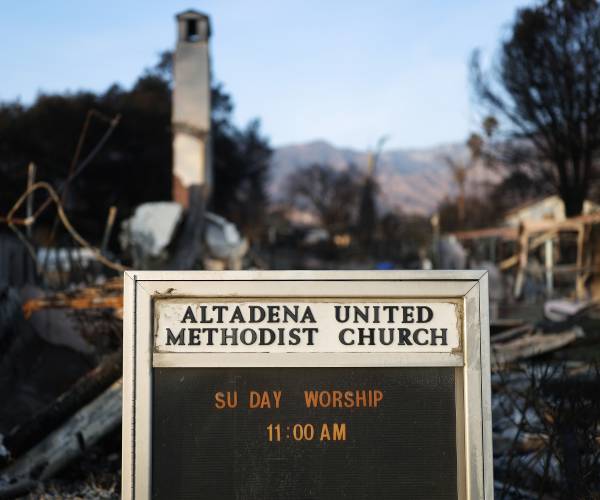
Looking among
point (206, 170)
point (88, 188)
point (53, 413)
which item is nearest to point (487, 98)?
point (206, 170)

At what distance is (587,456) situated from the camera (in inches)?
130

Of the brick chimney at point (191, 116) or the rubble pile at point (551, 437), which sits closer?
the rubble pile at point (551, 437)

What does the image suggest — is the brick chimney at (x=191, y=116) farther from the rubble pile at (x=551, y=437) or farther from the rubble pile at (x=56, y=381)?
the rubble pile at (x=551, y=437)

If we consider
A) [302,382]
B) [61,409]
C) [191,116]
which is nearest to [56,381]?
[61,409]

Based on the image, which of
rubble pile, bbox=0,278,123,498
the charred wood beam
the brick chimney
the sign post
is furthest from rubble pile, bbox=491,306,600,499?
the brick chimney

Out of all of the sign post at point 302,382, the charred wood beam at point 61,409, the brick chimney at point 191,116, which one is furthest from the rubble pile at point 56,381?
the brick chimney at point 191,116

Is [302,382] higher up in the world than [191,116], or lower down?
lower down

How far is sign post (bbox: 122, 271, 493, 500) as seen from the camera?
2.41m

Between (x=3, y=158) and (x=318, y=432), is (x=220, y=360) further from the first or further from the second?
(x=3, y=158)

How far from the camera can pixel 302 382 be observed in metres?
2.47

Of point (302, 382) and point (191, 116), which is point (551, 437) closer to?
point (302, 382)

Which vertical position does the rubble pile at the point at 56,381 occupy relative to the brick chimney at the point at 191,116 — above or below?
below

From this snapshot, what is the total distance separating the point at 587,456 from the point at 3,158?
1114 inches

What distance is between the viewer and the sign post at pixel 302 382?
2.41 metres
